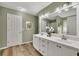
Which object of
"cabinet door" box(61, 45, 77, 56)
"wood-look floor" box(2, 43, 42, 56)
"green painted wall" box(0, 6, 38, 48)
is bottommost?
"wood-look floor" box(2, 43, 42, 56)

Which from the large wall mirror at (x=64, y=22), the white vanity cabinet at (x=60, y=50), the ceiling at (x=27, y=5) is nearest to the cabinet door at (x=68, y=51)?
the white vanity cabinet at (x=60, y=50)

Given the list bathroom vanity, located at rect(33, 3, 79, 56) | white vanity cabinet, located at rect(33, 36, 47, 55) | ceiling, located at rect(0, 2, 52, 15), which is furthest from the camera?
white vanity cabinet, located at rect(33, 36, 47, 55)

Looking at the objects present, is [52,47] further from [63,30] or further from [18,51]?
[18,51]

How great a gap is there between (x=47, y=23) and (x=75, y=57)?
1.05 metres

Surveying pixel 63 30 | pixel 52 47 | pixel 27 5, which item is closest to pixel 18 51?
pixel 52 47

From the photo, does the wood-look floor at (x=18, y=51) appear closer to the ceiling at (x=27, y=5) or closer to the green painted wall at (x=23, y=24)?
the green painted wall at (x=23, y=24)

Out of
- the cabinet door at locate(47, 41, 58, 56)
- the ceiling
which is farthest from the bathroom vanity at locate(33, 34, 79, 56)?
the ceiling

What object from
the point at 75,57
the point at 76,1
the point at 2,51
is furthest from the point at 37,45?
the point at 76,1

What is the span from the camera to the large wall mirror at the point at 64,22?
1.50 metres

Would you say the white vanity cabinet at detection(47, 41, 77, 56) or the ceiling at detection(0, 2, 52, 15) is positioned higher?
the ceiling at detection(0, 2, 52, 15)

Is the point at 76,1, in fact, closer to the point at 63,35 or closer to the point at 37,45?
the point at 63,35

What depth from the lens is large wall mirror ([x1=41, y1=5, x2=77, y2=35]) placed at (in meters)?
1.50

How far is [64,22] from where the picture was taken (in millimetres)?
1621

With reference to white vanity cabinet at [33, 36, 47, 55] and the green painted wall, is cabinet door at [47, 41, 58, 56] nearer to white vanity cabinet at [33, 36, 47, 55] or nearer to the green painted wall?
white vanity cabinet at [33, 36, 47, 55]
